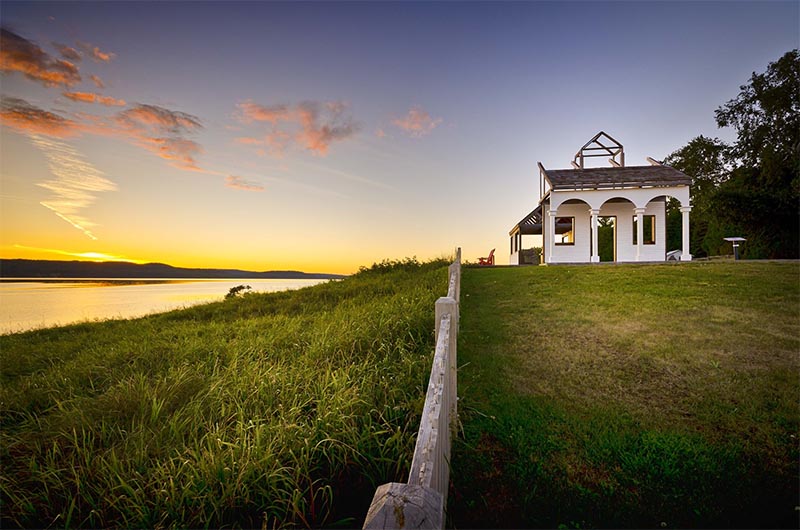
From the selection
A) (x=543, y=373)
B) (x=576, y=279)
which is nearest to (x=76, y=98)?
(x=543, y=373)

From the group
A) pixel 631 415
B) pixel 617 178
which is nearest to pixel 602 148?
pixel 617 178

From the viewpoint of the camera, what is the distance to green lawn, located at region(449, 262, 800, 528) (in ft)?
8.93

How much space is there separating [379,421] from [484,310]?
5.74 metres

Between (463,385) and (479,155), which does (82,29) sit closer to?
(463,385)

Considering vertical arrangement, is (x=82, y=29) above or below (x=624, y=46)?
below

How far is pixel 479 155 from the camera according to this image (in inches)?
529

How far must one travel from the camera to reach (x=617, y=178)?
1722 cm

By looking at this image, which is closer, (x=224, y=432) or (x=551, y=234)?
(x=224, y=432)

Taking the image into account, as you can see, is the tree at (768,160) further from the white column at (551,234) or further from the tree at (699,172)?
the white column at (551,234)

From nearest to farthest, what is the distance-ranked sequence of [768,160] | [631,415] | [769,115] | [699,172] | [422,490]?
[422,490] → [631,415] → [768,160] → [769,115] → [699,172]

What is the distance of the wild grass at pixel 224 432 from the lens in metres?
2.22

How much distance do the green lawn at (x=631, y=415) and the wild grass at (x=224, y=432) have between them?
0.84 m

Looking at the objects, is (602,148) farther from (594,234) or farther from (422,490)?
(422,490)

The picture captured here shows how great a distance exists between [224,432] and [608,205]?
19.7m
